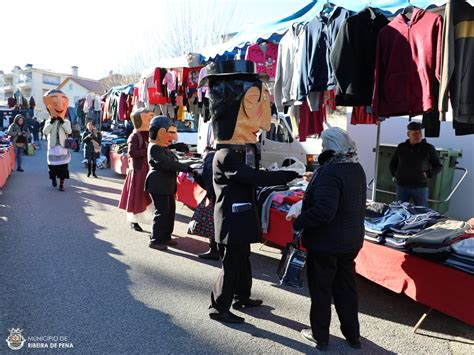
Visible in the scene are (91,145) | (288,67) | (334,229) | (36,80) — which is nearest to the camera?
(334,229)

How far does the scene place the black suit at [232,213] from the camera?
3521 mm

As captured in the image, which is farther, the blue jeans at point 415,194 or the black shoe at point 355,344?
the blue jeans at point 415,194

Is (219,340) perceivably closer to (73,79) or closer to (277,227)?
(277,227)

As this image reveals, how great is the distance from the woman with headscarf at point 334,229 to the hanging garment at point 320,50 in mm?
1387

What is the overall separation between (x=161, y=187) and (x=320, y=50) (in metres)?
2.76

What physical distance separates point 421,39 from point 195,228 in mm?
3234

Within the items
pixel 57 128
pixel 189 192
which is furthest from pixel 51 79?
pixel 189 192

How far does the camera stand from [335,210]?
3.08 meters

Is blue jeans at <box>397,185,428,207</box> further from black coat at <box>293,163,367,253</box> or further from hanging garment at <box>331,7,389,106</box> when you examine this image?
black coat at <box>293,163,367,253</box>

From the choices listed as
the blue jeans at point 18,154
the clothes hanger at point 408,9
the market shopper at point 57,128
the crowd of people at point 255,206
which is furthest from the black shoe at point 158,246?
the blue jeans at point 18,154

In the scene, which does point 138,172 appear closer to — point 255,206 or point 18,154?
point 255,206

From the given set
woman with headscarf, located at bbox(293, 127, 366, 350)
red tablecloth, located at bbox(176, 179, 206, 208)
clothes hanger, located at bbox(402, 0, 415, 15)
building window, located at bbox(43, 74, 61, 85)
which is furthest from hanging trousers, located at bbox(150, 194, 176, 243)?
building window, located at bbox(43, 74, 61, 85)

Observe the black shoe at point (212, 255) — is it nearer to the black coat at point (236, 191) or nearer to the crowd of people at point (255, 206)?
the crowd of people at point (255, 206)

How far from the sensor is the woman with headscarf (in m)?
3.12
